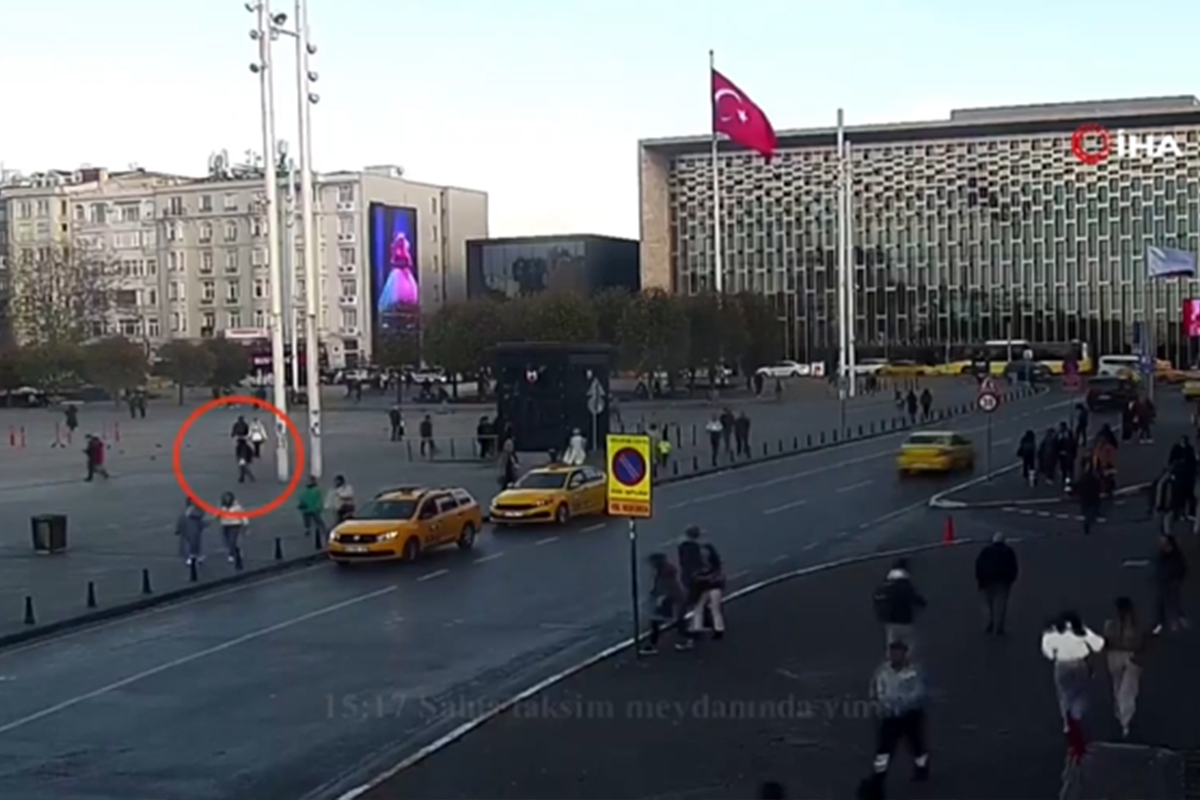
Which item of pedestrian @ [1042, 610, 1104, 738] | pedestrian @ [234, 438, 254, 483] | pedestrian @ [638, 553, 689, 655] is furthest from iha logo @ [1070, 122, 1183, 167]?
pedestrian @ [1042, 610, 1104, 738]

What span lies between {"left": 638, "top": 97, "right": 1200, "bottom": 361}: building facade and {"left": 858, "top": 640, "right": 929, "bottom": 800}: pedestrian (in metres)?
120

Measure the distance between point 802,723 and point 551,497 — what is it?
1924 centimetres

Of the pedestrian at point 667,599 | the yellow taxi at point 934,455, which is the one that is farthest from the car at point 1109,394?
the pedestrian at point 667,599

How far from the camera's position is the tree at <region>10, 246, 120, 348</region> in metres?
125

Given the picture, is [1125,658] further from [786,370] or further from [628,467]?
[786,370]

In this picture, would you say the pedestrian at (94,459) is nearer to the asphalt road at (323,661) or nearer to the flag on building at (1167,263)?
the asphalt road at (323,661)

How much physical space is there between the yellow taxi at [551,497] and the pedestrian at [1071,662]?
19.7 metres

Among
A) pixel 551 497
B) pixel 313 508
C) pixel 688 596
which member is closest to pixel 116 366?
pixel 551 497

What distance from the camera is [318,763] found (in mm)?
14984

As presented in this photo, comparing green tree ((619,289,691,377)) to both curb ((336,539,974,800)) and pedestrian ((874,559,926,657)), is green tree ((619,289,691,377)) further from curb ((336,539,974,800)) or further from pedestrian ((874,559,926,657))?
pedestrian ((874,559,926,657))

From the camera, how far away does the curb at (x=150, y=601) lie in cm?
2241

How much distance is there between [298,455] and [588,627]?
3334 centimetres

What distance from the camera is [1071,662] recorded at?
1426 centimetres

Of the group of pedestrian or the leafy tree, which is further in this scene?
the leafy tree
